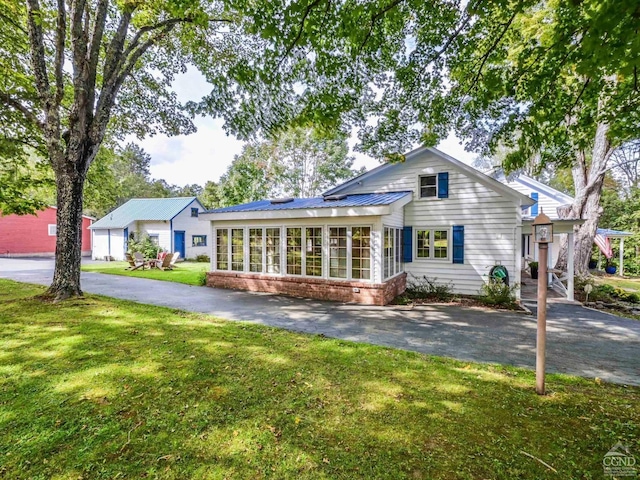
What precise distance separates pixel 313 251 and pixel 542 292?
22.4 ft

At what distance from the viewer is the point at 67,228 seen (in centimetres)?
769

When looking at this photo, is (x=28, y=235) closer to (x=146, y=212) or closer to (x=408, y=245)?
(x=146, y=212)

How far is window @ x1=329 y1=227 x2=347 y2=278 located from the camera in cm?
924

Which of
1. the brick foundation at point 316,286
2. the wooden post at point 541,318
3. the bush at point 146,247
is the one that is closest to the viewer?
the wooden post at point 541,318

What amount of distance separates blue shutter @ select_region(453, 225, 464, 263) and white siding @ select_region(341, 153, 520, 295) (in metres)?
0.12

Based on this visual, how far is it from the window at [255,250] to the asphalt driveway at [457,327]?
133 centimetres

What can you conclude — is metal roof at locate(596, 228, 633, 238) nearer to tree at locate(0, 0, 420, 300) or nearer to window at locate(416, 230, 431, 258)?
window at locate(416, 230, 431, 258)

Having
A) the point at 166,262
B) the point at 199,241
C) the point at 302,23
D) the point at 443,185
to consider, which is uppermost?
the point at 302,23

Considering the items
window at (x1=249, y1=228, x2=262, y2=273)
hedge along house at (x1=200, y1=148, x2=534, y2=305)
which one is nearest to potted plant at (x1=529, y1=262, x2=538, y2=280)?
hedge along house at (x1=200, y1=148, x2=534, y2=305)

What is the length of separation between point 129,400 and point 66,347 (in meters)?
2.38

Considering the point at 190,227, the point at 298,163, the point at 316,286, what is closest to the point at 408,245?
the point at 316,286

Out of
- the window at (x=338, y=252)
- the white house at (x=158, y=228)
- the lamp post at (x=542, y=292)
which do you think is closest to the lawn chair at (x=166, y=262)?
the white house at (x=158, y=228)

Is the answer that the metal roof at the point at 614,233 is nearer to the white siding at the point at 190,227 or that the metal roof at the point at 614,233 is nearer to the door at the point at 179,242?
the white siding at the point at 190,227

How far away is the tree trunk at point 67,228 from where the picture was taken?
7.65m
